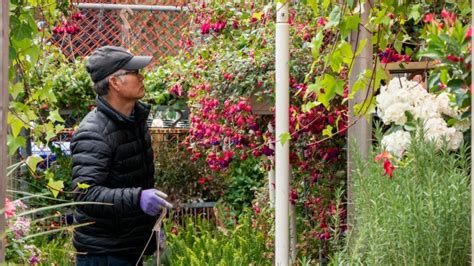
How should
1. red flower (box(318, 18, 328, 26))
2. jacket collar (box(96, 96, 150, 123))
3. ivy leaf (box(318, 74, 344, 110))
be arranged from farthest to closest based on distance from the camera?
1. red flower (box(318, 18, 328, 26))
2. jacket collar (box(96, 96, 150, 123))
3. ivy leaf (box(318, 74, 344, 110))

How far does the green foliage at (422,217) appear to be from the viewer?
277 centimetres

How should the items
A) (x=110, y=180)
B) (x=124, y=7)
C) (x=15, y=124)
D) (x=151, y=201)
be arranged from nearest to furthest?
1. (x=15, y=124)
2. (x=151, y=201)
3. (x=110, y=180)
4. (x=124, y=7)

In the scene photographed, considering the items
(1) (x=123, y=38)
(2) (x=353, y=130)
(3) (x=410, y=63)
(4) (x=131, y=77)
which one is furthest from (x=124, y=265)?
(1) (x=123, y=38)

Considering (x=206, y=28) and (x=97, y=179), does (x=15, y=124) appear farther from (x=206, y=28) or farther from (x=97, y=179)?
(x=206, y=28)

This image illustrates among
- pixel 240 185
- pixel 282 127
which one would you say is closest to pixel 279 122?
pixel 282 127

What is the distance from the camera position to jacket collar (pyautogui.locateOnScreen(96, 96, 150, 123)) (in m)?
4.77

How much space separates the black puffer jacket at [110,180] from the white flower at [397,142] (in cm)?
151

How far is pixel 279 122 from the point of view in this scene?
4867 mm

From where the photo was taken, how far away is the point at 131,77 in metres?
4.94

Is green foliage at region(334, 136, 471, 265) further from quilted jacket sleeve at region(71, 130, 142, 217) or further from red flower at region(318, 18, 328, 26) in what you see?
red flower at region(318, 18, 328, 26)

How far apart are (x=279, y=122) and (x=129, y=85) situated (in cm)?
67

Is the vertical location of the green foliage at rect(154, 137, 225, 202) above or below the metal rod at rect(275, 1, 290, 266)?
below

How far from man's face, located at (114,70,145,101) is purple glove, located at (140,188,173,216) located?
0.50 meters

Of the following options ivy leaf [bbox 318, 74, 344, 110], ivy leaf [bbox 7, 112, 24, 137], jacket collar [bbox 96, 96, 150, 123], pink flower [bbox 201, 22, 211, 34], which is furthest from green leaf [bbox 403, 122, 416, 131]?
pink flower [bbox 201, 22, 211, 34]
